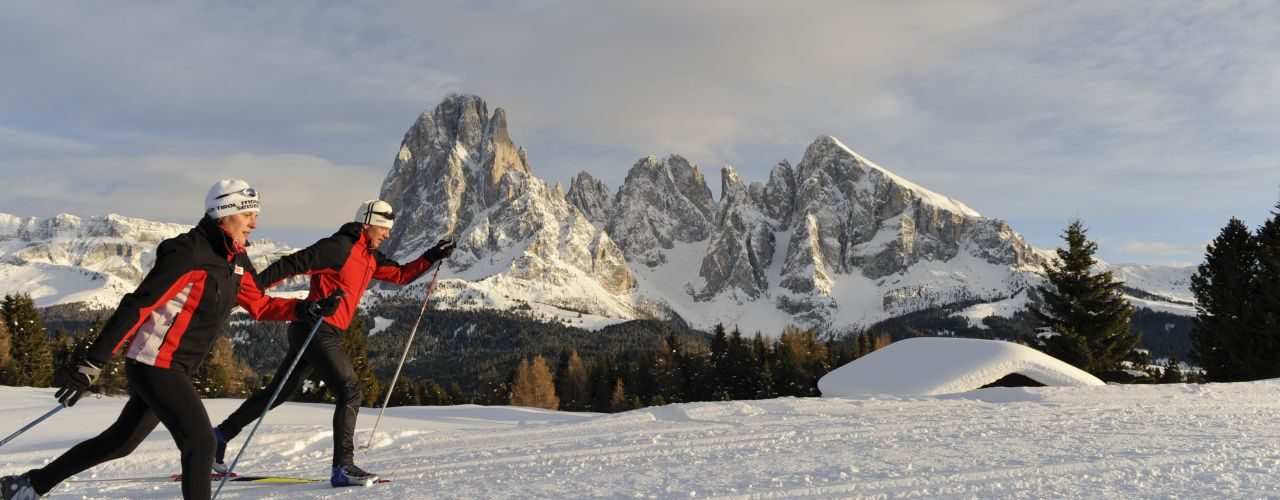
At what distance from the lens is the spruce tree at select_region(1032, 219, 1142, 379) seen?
1004 inches

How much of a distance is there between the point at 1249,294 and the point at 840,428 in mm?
26748

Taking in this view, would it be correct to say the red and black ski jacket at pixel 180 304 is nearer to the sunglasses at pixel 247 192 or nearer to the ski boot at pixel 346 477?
the sunglasses at pixel 247 192

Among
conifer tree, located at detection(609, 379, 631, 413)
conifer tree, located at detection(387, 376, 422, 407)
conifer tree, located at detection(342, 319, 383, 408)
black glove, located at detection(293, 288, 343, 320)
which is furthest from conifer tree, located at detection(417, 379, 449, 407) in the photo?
black glove, located at detection(293, 288, 343, 320)

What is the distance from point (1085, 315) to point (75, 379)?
30.3m

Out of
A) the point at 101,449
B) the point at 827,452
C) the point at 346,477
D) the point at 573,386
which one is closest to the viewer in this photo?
the point at 101,449

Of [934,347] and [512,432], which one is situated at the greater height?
[934,347]

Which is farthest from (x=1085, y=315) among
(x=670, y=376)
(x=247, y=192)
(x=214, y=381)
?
(x=214, y=381)

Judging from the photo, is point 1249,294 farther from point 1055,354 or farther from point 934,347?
point 934,347

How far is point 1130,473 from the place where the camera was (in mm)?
4852

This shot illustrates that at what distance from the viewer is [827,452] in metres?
6.13

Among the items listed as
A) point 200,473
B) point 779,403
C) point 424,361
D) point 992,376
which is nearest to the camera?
point 200,473

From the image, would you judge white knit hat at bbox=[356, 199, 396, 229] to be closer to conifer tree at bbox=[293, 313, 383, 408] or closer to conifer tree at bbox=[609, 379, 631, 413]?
conifer tree at bbox=[293, 313, 383, 408]

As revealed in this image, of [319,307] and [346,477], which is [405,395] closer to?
[346,477]

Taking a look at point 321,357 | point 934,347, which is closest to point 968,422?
point 321,357
